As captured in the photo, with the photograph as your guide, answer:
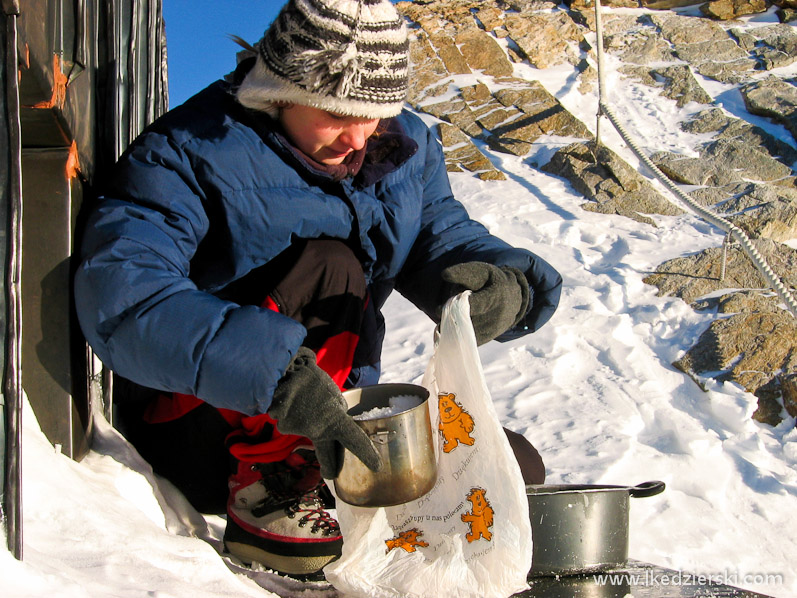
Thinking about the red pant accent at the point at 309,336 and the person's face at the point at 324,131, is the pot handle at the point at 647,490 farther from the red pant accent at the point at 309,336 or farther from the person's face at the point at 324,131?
the person's face at the point at 324,131

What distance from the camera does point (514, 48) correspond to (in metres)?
8.83

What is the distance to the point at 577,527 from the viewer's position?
1.74 m

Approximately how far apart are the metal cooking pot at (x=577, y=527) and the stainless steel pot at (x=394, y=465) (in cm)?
31

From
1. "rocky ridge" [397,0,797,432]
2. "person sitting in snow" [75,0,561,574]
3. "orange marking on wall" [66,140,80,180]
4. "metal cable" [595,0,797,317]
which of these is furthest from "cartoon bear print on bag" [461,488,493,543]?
"metal cable" [595,0,797,317]

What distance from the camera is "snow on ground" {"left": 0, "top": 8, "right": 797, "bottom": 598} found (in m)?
1.32

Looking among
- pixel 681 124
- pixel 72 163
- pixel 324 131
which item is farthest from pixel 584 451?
pixel 681 124

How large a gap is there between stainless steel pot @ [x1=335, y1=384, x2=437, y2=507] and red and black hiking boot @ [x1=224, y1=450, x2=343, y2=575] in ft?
0.82

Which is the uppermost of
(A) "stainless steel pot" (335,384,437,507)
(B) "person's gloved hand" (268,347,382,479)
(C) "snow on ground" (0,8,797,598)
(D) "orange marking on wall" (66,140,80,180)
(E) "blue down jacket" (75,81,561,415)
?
(D) "orange marking on wall" (66,140,80,180)

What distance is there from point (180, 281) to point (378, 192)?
71 cm

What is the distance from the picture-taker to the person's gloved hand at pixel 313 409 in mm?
1336

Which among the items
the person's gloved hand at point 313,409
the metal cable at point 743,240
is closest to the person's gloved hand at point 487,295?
the person's gloved hand at point 313,409

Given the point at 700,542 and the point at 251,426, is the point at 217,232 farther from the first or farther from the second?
the point at 700,542

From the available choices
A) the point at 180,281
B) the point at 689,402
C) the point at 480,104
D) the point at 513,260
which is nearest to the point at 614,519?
the point at 513,260

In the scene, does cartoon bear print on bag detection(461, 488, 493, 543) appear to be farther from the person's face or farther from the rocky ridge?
the rocky ridge
